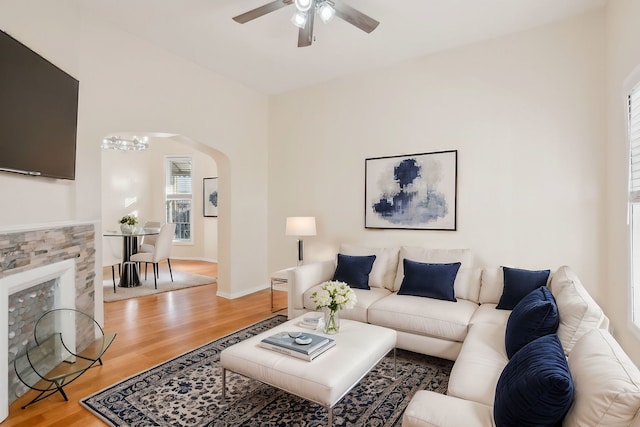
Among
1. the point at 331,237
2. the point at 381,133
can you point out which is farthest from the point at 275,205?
the point at 381,133

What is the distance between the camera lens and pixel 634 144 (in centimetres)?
249

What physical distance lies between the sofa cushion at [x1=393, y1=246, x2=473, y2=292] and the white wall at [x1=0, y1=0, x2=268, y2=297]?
2.41 meters

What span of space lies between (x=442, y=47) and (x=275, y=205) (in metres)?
3.13

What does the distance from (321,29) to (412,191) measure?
2057 mm

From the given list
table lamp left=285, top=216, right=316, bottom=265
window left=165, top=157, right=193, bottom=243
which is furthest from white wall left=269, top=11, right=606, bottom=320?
window left=165, top=157, right=193, bottom=243

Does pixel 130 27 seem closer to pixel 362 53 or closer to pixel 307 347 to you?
pixel 362 53

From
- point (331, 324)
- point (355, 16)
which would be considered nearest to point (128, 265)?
point (331, 324)

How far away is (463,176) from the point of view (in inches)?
156

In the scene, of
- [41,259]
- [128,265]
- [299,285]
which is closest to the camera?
[41,259]

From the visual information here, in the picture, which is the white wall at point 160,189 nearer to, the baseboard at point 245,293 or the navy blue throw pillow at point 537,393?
the baseboard at point 245,293

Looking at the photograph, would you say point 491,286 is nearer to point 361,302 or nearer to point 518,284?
point 518,284

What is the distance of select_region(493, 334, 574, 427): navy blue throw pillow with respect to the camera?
1162 millimetres

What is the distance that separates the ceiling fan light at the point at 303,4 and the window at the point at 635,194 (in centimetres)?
234

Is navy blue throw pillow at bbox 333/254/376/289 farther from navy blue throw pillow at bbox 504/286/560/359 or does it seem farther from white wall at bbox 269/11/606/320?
navy blue throw pillow at bbox 504/286/560/359
